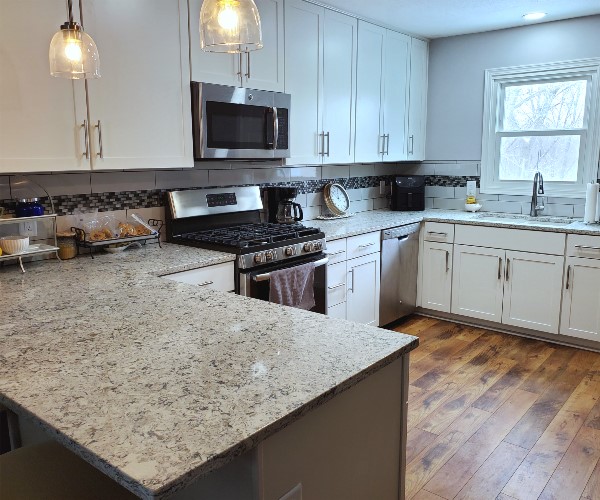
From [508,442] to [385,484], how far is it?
138 cm

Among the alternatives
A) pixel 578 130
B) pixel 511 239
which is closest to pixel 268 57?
pixel 511 239

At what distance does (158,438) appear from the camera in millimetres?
919

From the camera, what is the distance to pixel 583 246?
3553 millimetres

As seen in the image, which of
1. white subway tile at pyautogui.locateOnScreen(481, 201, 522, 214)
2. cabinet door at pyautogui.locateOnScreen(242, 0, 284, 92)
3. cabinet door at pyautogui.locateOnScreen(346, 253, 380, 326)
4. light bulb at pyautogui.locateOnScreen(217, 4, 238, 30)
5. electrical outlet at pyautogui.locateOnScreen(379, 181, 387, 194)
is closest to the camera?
light bulb at pyautogui.locateOnScreen(217, 4, 238, 30)

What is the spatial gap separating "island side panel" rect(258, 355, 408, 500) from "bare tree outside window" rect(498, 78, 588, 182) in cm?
343

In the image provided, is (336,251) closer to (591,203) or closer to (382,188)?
(382,188)

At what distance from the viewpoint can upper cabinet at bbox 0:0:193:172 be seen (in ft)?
6.92

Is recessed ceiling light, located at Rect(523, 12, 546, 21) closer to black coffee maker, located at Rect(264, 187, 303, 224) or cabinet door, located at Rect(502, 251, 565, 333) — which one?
cabinet door, located at Rect(502, 251, 565, 333)

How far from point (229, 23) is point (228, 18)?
1 centimetres

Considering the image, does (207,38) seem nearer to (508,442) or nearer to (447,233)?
(508,442)

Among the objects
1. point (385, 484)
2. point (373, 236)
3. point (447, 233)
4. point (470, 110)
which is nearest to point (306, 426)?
point (385, 484)

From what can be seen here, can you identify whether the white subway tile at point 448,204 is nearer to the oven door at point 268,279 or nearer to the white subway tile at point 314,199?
the white subway tile at point 314,199

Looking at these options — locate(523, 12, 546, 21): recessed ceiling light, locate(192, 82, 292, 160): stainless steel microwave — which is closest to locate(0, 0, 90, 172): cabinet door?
locate(192, 82, 292, 160): stainless steel microwave

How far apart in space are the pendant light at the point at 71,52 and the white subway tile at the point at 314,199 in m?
2.50
